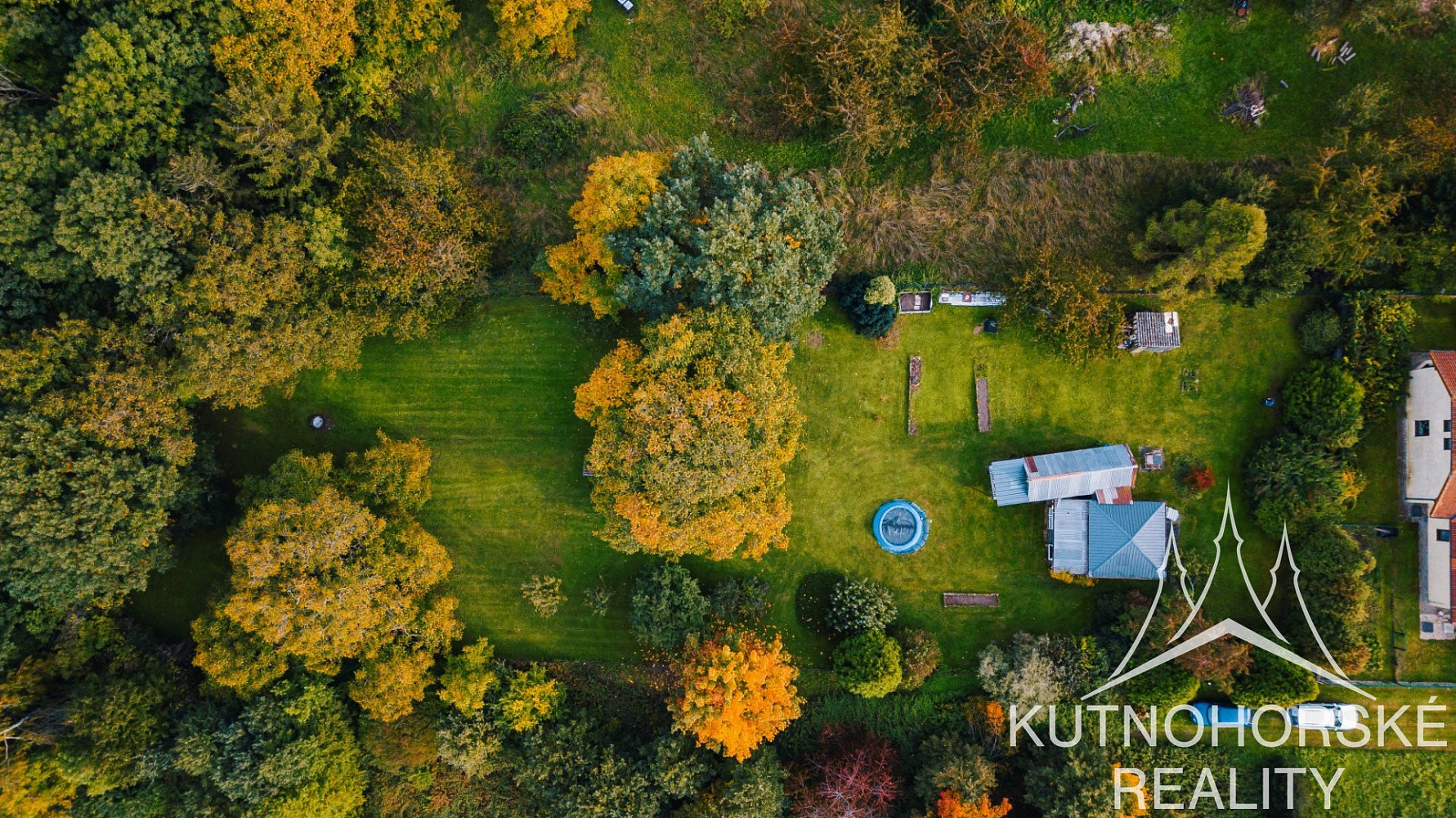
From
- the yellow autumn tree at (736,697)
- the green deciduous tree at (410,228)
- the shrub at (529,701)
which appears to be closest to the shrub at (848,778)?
the yellow autumn tree at (736,697)

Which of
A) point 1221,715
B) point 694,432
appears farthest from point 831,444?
point 1221,715

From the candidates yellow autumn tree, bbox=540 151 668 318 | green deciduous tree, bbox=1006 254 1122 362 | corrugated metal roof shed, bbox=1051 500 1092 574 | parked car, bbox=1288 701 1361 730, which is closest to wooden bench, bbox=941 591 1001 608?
corrugated metal roof shed, bbox=1051 500 1092 574

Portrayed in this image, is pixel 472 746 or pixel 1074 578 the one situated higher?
pixel 1074 578

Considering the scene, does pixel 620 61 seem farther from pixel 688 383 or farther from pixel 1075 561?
pixel 1075 561

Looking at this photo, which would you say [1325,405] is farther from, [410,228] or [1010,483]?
[410,228]

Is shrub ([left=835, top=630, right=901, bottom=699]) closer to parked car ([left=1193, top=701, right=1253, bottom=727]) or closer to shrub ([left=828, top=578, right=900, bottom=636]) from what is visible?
shrub ([left=828, top=578, right=900, bottom=636])

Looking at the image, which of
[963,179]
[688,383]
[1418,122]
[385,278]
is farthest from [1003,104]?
[385,278]
